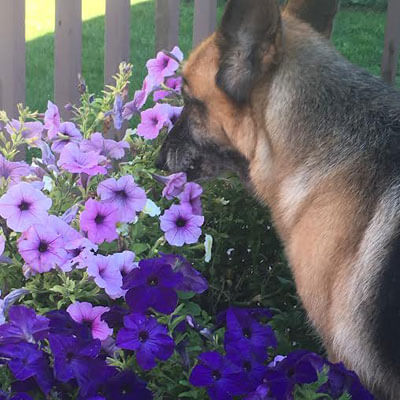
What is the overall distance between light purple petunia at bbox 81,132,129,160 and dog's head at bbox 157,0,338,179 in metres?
0.19

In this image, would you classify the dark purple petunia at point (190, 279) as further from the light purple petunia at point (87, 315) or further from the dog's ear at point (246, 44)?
the dog's ear at point (246, 44)

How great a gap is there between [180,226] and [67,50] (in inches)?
84.3

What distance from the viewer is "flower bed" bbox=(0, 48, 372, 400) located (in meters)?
2.05

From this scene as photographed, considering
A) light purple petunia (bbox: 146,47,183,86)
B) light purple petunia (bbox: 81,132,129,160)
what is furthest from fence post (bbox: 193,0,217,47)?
light purple petunia (bbox: 81,132,129,160)

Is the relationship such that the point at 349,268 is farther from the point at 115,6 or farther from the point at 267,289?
the point at 115,6

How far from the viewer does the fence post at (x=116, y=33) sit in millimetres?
4566

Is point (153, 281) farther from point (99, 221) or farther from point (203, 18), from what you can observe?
point (203, 18)

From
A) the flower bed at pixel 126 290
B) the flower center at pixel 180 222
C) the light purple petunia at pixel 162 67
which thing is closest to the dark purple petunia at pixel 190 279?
the flower bed at pixel 126 290

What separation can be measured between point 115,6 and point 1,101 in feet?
2.73

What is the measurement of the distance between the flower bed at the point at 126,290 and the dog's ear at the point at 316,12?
545 mm

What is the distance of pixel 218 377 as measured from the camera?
2080 millimetres

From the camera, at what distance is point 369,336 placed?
93.7 inches

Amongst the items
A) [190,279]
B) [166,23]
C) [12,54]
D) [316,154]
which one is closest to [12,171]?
[190,279]

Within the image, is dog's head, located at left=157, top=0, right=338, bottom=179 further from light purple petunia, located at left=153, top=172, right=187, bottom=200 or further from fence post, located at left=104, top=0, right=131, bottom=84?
fence post, located at left=104, top=0, right=131, bottom=84
